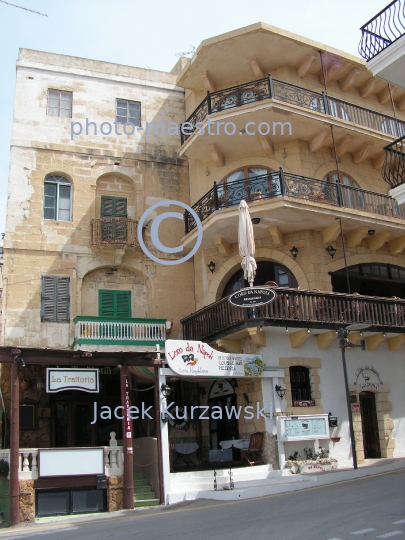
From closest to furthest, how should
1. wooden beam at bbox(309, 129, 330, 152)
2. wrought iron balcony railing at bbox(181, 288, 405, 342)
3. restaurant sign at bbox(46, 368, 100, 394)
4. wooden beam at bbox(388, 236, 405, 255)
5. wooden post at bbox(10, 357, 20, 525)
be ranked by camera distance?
wooden post at bbox(10, 357, 20, 525) < restaurant sign at bbox(46, 368, 100, 394) < wrought iron balcony railing at bbox(181, 288, 405, 342) < wooden beam at bbox(309, 129, 330, 152) < wooden beam at bbox(388, 236, 405, 255)

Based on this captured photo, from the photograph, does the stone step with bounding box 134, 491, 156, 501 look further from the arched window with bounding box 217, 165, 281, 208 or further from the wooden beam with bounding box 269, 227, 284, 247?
the arched window with bounding box 217, 165, 281, 208

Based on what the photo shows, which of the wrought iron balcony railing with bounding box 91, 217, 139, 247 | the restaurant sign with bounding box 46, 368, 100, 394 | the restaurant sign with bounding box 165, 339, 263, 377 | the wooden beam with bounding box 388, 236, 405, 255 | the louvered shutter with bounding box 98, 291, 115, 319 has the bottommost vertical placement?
the restaurant sign with bounding box 46, 368, 100, 394

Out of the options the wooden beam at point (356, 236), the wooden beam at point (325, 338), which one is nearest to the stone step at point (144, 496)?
the wooden beam at point (325, 338)

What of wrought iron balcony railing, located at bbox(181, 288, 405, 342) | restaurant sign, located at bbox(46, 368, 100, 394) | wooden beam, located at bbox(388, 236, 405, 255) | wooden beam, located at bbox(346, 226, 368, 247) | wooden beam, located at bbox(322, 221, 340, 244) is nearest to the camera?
restaurant sign, located at bbox(46, 368, 100, 394)

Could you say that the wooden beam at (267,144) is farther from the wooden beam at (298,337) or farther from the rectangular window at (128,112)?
the wooden beam at (298,337)

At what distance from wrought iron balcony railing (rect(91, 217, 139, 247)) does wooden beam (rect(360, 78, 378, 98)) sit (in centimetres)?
1017

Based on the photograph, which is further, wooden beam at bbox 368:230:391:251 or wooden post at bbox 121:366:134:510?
wooden beam at bbox 368:230:391:251

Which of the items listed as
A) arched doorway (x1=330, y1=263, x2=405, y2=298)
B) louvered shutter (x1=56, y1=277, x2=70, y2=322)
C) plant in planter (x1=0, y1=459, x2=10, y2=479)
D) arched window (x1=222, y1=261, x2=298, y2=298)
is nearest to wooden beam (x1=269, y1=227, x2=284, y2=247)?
arched window (x1=222, y1=261, x2=298, y2=298)

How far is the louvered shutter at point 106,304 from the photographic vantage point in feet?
70.1

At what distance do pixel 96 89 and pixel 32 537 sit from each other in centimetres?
1701

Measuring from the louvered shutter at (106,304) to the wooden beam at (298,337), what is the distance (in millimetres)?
6585

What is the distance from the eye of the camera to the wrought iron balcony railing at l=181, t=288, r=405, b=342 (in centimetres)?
1781

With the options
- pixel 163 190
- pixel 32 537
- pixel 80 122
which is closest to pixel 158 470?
pixel 32 537

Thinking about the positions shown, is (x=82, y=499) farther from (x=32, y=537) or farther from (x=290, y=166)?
(x=290, y=166)
